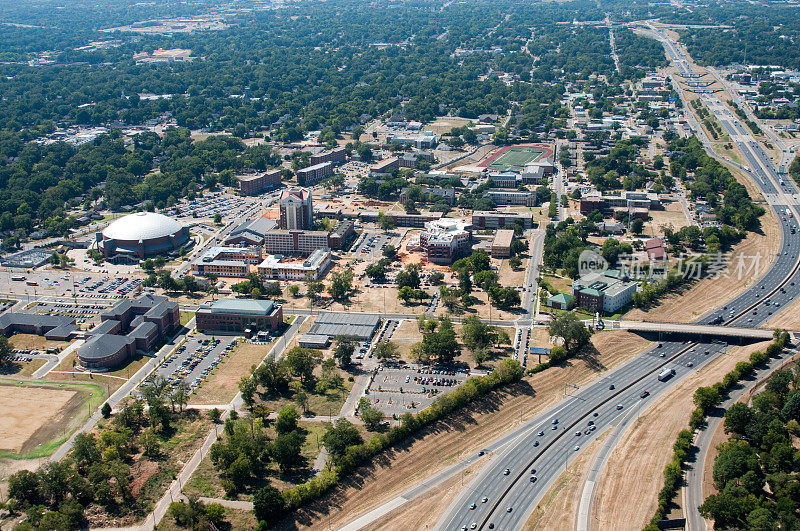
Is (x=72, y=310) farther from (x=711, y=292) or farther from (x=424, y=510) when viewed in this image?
(x=711, y=292)

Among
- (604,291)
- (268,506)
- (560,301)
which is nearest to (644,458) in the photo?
(560,301)

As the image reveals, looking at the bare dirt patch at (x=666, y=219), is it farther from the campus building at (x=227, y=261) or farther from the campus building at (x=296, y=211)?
the campus building at (x=227, y=261)

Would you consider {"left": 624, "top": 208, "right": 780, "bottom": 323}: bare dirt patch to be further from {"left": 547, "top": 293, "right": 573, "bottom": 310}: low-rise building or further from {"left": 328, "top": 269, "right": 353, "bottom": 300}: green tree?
{"left": 328, "top": 269, "right": 353, "bottom": 300}: green tree

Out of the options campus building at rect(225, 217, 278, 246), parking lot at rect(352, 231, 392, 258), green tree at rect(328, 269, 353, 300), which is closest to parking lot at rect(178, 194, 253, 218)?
campus building at rect(225, 217, 278, 246)

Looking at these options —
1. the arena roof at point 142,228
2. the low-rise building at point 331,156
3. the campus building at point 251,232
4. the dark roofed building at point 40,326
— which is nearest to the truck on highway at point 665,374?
the campus building at point 251,232

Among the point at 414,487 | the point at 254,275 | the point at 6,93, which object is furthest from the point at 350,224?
the point at 6,93
